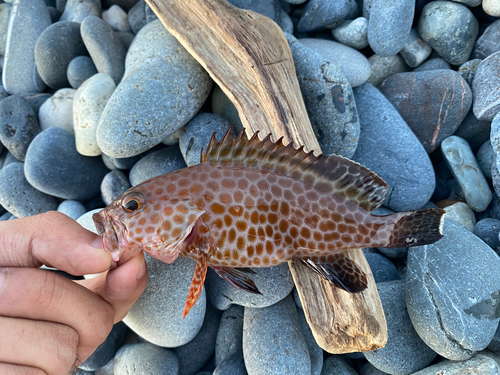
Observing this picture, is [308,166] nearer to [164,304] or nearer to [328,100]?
[328,100]

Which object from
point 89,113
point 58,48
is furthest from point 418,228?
point 58,48

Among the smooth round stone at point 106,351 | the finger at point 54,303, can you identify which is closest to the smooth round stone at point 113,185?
the smooth round stone at point 106,351

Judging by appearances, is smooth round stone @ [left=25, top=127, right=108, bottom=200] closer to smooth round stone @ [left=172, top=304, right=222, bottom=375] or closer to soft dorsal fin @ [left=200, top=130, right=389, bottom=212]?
smooth round stone @ [left=172, top=304, right=222, bottom=375]

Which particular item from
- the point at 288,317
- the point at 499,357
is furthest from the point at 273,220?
the point at 499,357

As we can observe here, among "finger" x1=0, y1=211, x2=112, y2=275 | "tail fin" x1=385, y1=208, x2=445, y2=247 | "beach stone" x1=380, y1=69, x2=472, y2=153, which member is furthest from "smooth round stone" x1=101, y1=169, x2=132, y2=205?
"beach stone" x1=380, y1=69, x2=472, y2=153

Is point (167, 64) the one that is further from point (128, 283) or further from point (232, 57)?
point (128, 283)

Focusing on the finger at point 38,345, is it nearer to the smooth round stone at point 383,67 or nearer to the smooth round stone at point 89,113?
the smooth round stone at point 89,113
